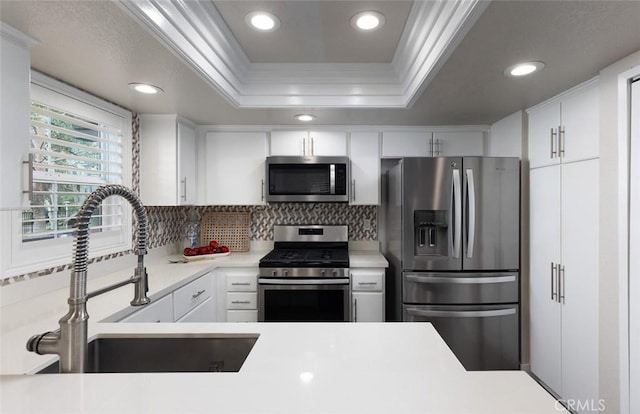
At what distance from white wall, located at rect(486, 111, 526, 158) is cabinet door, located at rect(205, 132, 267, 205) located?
2.09 metres

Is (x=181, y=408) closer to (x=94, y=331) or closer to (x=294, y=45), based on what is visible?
(x=94, y=331)

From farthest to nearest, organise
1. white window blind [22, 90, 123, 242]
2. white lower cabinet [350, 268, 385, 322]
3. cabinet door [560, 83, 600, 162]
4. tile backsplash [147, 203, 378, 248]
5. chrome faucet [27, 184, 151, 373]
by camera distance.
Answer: tile backsplash [147, 203, 378, 248], white lower cabinet [350, 268, 385, 322], cabinet door [560, 83, 600, 162], white window blind [22, 90, 123, 242], chrome faucet [27, 184, 151, 373]

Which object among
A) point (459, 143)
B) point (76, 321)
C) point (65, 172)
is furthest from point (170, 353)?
point (459, 143)

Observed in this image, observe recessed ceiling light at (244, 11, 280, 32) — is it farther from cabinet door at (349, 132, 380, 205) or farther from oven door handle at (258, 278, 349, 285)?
oven door handle at (258, 278, 349, 285)

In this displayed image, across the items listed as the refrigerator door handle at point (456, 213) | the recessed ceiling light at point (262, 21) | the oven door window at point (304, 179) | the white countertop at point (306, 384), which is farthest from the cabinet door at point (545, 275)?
the recessed ceiling light at point (262, 21)

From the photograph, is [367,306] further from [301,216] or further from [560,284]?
[560,284]

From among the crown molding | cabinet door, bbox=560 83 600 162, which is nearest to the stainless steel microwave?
the crown molding

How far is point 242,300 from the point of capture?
2566mm

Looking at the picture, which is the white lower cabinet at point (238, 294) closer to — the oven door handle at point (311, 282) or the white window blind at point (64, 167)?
the oven door handle at point (311, 282)

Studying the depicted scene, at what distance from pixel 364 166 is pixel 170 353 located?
219 cm

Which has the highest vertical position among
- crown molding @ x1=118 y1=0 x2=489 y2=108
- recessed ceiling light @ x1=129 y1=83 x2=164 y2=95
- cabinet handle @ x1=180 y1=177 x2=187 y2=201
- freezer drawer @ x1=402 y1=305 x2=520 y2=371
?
crown molding @ x1=118 y1=0 x2=489 y2=108

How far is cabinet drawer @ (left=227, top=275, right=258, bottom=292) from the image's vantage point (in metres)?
2.58

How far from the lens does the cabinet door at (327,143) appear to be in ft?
9.30

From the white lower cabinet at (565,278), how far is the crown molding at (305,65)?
114 cm
